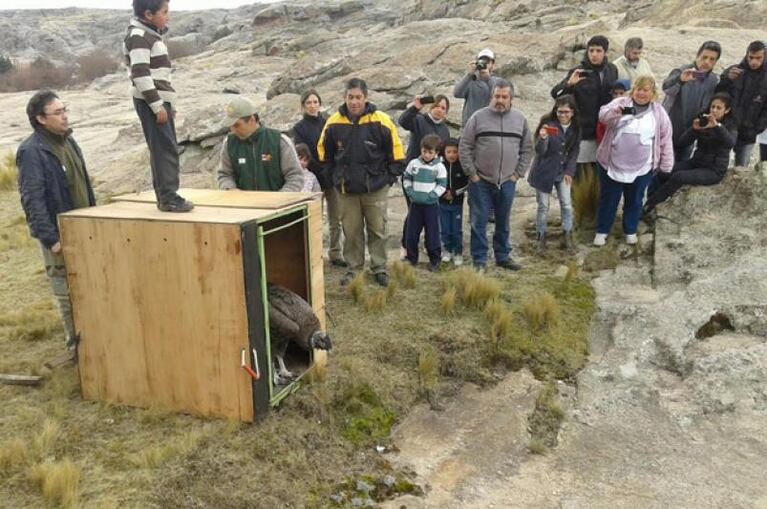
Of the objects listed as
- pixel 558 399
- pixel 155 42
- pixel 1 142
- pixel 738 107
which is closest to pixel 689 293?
pixel 558 399

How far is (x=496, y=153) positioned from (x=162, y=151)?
140 inches

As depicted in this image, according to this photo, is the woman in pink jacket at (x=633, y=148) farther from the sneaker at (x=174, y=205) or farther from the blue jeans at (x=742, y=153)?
the sneaker at (x=174, y=205)

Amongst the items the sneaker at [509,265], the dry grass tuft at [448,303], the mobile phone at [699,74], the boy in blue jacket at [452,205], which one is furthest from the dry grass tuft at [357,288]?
the mobile phone at [699,74]

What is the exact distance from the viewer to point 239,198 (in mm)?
4566

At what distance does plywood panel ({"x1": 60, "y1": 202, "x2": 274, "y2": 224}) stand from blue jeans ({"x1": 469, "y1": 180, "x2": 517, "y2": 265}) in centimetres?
324

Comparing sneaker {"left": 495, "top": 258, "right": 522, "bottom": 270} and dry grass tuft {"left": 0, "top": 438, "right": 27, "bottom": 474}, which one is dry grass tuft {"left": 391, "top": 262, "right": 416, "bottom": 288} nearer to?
sneaker {"left": 495, "top": 258, "right": 522, "bottom": 270}

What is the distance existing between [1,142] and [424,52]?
1191 centimetres

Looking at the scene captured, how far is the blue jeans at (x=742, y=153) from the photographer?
7.64 m

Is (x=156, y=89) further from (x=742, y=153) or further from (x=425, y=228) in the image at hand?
(x=742, y=153)

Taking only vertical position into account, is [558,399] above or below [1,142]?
below

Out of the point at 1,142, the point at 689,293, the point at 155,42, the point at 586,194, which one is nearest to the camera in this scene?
the point at 155,42

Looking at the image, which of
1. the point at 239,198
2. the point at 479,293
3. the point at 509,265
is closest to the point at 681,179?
the point at 509,265

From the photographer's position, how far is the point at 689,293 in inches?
236

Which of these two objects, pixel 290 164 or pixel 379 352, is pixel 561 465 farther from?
pixel 290 164
